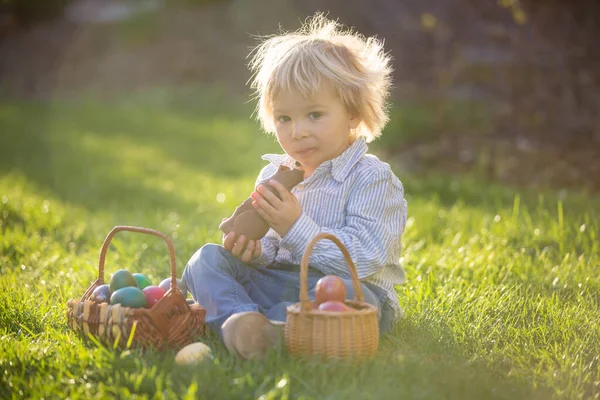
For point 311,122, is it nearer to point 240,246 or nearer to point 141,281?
point 240,246

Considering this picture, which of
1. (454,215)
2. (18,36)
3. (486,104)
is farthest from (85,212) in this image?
(18,36)

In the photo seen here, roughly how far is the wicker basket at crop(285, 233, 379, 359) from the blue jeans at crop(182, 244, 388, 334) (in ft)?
1.17

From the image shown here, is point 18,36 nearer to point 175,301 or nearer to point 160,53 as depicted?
point 160,53

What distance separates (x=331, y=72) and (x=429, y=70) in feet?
27.1

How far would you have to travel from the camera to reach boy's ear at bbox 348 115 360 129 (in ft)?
10.9

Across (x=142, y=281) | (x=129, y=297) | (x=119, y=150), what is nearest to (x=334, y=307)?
(x=129, y=297)

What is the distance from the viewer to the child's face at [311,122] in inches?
124

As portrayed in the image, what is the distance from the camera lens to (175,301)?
2.82m

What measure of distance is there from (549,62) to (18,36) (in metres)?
13.5

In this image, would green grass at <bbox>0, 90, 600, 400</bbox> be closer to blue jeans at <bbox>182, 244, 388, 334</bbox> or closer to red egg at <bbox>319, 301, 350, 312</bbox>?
red egg at <bbox>319, 301, 350, 312</bbox>

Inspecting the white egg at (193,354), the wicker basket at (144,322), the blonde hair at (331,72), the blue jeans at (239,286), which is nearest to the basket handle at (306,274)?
the blue jeans at (239,286)

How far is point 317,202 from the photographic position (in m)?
3.23

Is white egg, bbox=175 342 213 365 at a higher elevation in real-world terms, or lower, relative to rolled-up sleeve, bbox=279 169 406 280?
lower

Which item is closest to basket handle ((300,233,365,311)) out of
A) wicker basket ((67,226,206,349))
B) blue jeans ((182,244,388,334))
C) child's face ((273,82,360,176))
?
blue jeans ((182,244,388,334))
